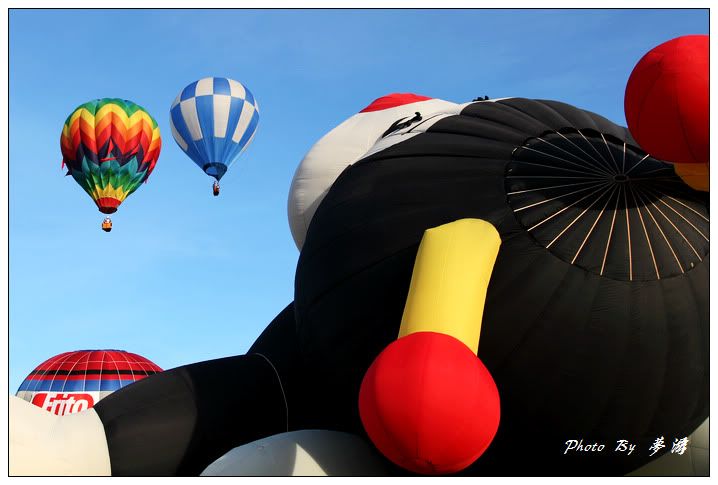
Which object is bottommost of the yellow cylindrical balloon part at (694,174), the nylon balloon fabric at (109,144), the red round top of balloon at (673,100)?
the yellow cylindrical balloon part at (694,174)

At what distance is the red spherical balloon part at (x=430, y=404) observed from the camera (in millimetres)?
2908

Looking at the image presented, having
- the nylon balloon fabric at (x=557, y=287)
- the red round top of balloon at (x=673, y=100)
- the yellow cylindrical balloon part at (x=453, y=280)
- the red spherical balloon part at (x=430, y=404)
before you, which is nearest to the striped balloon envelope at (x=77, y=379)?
the nylon balloon fabric at (x=557, y=287)

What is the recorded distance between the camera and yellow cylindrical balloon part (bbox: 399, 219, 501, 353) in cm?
328

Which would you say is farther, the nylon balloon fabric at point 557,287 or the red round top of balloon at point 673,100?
the nylon balloon fabric at point 557,287

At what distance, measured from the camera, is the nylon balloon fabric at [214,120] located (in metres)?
16.6

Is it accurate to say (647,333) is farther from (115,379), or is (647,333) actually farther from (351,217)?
(115,379)

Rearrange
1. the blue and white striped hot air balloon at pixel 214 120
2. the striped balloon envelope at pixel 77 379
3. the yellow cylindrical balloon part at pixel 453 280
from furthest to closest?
1. the blue and white striped hot air balloon at pixel 214 120
2. the striped balloon envelope at pixel 77 379
3. the yellow cylindrical balloon part at pixel 453 280

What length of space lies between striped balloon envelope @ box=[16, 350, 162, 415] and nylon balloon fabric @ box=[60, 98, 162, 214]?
3.42m

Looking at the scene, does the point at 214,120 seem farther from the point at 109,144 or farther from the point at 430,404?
the point at 430,404

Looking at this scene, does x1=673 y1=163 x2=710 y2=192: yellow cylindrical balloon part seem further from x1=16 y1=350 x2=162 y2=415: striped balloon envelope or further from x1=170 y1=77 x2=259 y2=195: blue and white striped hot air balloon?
x1=170 y1=77 x2=259 y2=195: blue and white striped hot air balloon

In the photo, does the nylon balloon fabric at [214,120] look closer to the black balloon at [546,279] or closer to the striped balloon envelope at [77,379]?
the striped balloon envelope at [77,379]

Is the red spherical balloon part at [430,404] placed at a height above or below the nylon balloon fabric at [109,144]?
below

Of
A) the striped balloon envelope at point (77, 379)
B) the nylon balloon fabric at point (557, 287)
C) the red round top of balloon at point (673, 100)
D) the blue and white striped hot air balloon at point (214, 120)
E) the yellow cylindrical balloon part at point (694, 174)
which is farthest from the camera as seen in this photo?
the blue and white striped hot air balloon at point (214, 120)

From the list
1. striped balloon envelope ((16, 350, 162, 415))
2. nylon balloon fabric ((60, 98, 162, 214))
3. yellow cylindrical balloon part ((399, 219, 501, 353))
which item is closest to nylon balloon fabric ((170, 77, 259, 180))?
nylon balloon fabric ((60, 98, 162, 214))
